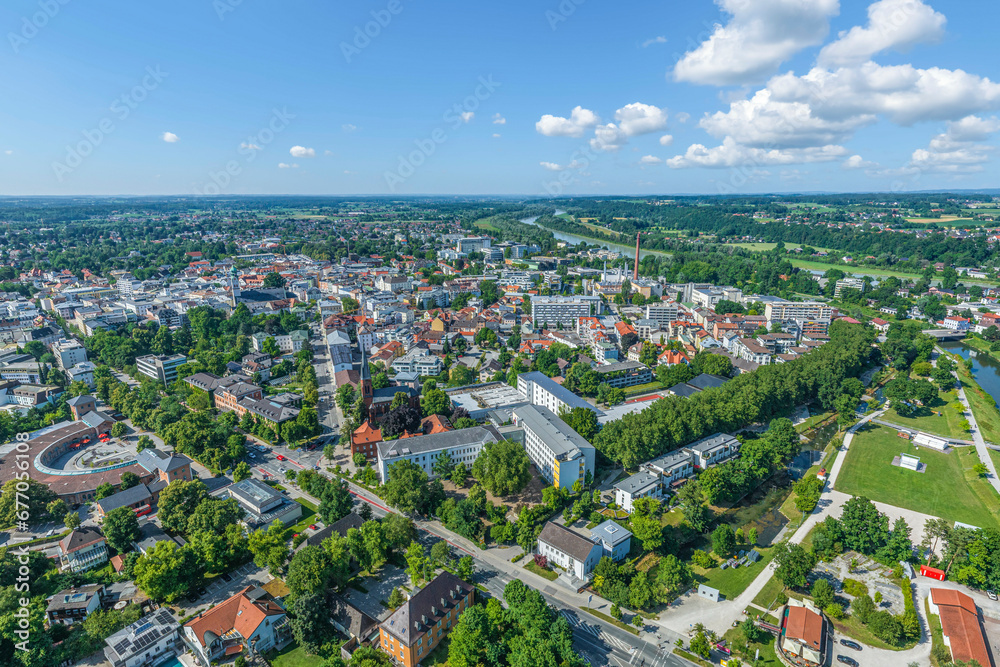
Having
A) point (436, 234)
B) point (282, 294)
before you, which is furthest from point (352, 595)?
point (436, 234)

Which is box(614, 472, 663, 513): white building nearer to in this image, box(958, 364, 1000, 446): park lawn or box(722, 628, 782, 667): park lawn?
box(722, 628, 782, 667): park lawn

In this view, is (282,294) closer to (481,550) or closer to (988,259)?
(481,550)

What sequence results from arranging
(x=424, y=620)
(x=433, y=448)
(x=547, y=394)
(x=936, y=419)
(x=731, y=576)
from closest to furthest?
1. (x=424, y=620)
2. (x=731, y=576)
3. (x=433, y=448)
4. (x=547, y=394)
5. (x=936, y=419)

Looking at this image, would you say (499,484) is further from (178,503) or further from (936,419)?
(936,419)

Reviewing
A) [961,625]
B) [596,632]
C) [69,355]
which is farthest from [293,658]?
[69,355]

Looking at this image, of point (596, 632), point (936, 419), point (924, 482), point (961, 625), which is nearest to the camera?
point (961, 625)

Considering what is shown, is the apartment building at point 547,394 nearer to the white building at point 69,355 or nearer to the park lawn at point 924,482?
the park lawn at point 924,482
